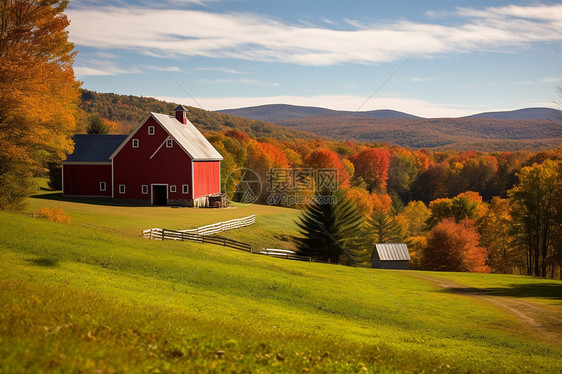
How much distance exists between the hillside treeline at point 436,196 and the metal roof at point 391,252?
2.86 metres

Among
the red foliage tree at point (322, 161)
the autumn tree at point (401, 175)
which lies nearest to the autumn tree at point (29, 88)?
the red foliage tree at point (322, 161)

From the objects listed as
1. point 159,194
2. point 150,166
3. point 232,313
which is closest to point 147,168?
point 150,166

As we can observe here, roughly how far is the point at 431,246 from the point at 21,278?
2059 inches

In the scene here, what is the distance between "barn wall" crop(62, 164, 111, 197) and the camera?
51312 mm

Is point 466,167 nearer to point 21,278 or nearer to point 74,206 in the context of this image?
point 74,206

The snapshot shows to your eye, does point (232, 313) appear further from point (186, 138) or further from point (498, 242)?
point (498, 242)

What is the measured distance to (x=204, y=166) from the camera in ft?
172

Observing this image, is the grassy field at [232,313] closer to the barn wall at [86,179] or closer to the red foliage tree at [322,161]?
the barn wall at [86,179]

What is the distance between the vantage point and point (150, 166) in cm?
4975

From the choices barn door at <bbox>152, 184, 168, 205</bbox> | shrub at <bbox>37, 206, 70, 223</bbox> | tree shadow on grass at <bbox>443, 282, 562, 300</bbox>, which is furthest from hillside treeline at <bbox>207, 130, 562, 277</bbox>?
shrub at <bbox>37, 206, 70, 223</bbox>

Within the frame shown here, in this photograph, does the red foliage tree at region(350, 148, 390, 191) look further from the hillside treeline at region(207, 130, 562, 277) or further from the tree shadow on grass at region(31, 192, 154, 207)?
the tree shadow on grass at region(31, 192, 154, 207)

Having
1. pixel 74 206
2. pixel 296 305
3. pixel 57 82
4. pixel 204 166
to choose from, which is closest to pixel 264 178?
pixel 204 166

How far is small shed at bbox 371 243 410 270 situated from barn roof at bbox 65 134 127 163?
30.7 m

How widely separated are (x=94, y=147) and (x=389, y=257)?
35100mm
